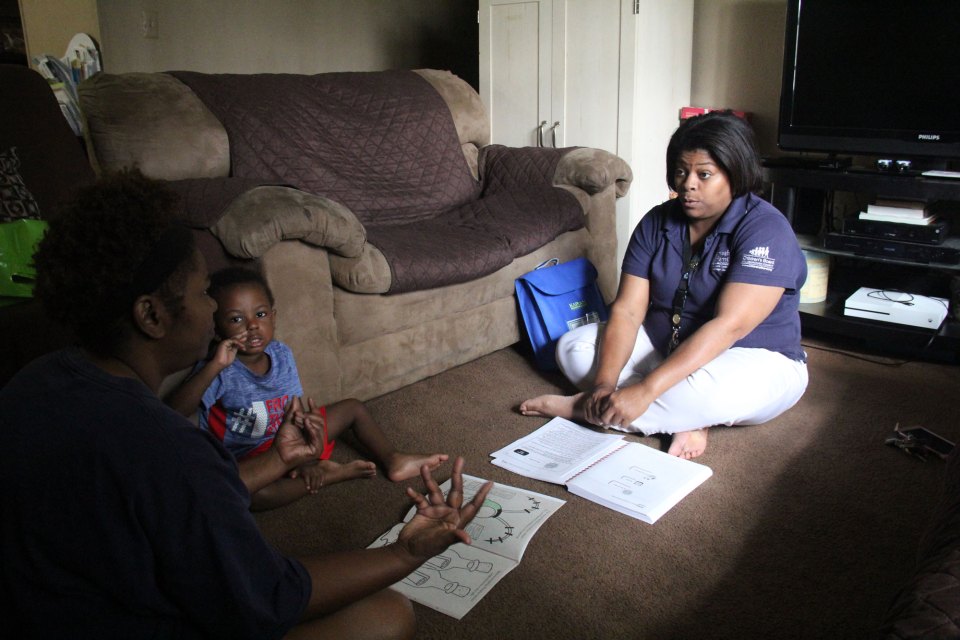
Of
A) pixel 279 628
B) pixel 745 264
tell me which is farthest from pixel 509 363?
pixel 279 628

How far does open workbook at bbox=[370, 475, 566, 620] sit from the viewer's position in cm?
142

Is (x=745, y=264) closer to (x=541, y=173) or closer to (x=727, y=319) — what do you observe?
(x=727, y=319)

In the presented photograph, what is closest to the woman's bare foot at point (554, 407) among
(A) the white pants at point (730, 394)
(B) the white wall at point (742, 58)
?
(A) the white pants at point (730, 394)

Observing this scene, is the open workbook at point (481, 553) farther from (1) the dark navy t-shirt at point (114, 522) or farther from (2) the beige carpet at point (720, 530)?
(1) the dark navy t-shirt at point (114, 522)

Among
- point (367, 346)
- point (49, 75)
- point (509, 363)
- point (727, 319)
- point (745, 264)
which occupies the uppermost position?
point (49, 75)

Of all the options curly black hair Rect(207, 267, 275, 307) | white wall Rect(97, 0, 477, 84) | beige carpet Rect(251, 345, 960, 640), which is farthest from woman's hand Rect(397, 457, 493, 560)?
white wall Rect(97, 0, 477, 84)

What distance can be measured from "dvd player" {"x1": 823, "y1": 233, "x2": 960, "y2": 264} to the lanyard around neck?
932 mm

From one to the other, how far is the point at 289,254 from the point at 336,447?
19.8 inches

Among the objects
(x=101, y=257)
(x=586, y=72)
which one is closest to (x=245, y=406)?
(x=101, y=257)

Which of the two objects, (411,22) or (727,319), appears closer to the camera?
(727,319)

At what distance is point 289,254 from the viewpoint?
6.58ft

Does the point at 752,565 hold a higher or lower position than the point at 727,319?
lower

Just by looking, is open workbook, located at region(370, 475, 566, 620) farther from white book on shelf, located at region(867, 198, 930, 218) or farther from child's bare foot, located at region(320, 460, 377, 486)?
white book on shelf, located at region(867, 198, 930, 218)

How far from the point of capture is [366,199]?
9.00ft
